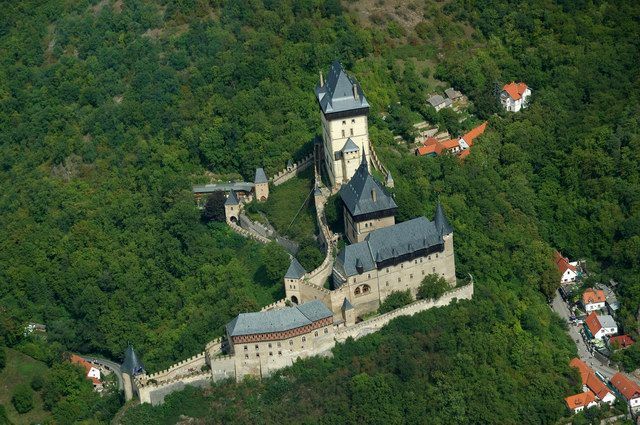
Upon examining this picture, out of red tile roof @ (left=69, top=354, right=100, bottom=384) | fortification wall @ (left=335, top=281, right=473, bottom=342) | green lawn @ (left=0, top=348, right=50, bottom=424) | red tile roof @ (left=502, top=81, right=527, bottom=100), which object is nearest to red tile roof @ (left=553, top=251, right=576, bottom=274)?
fortification wall @ (left=335, top=281, right=473, bottom=342)

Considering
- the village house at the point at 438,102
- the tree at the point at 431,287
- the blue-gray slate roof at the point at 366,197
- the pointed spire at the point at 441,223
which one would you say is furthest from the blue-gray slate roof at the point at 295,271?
the village house at the point at 438,102

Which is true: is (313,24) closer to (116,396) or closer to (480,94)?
(480,94)

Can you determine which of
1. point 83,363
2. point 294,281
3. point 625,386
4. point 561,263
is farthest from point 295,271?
point 561,263

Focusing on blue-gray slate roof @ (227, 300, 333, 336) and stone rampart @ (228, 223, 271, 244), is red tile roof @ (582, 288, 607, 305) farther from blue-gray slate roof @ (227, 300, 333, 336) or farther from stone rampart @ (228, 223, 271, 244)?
blue-gray slate roof @ (227, 300, 333, 336)

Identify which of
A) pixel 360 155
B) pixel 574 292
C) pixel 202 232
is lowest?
pixel 574 292

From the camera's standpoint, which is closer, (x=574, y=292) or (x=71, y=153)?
(x=574, y=292)

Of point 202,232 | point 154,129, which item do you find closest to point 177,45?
point 154,129

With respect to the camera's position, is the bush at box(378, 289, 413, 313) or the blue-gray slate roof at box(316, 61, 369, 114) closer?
the bush at box(378, 289, 413, 313)
